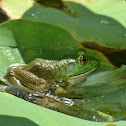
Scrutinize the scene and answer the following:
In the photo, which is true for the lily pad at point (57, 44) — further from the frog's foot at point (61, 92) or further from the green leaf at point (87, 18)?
the frog's foot at point (61, 92)

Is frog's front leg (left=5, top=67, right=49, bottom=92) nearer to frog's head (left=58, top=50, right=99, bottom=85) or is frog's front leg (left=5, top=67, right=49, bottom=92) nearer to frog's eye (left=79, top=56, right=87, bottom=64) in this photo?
frog's head (left=58, top=50, right=99, bottom=85)

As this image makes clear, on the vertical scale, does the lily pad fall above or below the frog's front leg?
above

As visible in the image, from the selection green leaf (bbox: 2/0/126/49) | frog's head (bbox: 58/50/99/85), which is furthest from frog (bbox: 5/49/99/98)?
green leaf (bbox: 2/0/126/49)

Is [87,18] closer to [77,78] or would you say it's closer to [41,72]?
[77,78]

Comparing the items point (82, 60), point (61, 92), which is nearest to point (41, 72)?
point (61, 92)

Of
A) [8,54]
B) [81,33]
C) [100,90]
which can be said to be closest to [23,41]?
[8,54]

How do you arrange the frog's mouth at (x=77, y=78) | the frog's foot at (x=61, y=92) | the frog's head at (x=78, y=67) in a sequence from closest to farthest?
the frog's foot at (x=61, y=92), the frog's head at (x=78, y=67), the frog's mouth at (x=77, y=78)

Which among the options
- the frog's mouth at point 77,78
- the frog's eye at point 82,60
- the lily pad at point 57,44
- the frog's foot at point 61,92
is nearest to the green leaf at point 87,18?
the lily pad at point 57,44
